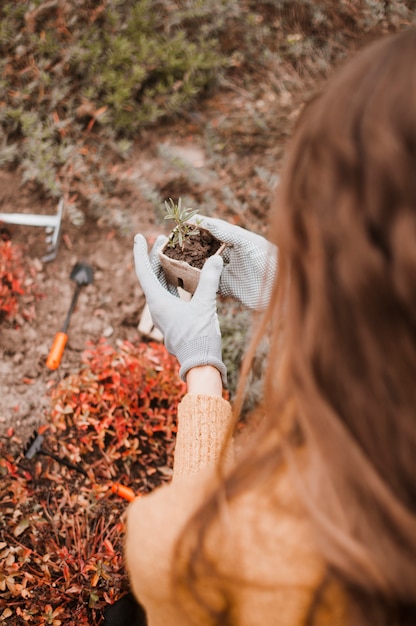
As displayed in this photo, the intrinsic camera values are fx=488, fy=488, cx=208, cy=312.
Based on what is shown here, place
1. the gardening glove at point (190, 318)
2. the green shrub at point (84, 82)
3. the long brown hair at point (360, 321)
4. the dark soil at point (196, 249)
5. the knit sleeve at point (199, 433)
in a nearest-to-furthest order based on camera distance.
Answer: the long brown hair at point (360, 321) < the knit sleeve at point (199, 433) < the gardening glove at point (190, 318) < the dark soil at point (196, 249) < the green shrub at point (84, 82)

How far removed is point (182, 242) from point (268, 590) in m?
1.48

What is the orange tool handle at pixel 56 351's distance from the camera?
271 cm

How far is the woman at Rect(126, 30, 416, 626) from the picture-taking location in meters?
0.88

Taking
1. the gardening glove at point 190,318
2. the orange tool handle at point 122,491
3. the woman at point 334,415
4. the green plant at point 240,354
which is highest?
the woman at point 334,415

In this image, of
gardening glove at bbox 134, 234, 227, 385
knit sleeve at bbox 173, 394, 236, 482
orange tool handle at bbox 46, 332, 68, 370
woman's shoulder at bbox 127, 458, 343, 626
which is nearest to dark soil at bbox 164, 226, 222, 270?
gardening glove at bbox 134, 234, 227, 385

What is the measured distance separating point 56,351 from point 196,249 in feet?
3.52

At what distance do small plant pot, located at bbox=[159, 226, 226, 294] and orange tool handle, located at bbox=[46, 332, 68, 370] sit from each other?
860mm

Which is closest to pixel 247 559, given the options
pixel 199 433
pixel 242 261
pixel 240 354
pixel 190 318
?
pixel 199 433

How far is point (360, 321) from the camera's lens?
90cm

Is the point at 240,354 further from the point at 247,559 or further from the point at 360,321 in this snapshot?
the point at 360,321

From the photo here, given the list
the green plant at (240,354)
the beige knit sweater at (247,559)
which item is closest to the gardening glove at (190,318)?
the green plant at (240,354)

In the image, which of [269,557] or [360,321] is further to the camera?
[269,557]

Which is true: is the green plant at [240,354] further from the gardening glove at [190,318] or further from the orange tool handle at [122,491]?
the orange tool handle at [122,491]

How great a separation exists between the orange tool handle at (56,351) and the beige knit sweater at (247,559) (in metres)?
1.69
